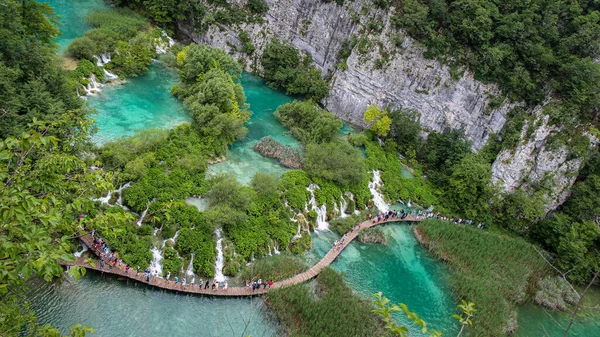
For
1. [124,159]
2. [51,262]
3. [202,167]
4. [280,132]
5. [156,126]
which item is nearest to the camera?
[51,262]

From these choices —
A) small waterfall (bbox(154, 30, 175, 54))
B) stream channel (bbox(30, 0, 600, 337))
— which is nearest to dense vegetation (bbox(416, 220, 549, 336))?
stream channel (bbox(30, 0, 600, 337))

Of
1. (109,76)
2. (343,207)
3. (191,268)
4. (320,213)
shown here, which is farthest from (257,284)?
(109,76)

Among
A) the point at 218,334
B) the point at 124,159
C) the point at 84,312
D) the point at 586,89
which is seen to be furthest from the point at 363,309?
the point at 586,89

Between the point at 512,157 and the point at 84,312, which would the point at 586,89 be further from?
the point at 84,312

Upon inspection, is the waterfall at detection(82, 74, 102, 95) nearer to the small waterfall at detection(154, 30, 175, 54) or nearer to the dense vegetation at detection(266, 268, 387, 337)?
the small waterfall at detection(154, 30, 175, 54)

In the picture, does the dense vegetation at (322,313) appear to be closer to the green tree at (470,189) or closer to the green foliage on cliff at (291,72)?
the green tree at (470,189)

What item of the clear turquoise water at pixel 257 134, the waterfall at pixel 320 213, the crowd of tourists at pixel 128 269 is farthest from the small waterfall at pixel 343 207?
the crowd of tourists at pixel 128 269

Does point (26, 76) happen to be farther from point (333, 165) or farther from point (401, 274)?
point (401, 274)
